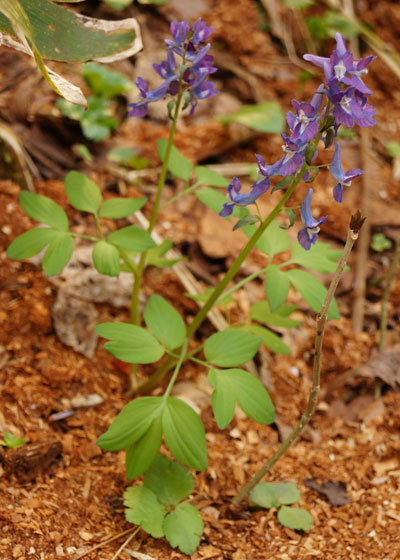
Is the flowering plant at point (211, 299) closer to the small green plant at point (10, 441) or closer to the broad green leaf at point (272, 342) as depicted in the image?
the broad green leaf at point (272, 342)

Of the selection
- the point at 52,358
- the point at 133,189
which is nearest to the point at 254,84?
the point at 133,189

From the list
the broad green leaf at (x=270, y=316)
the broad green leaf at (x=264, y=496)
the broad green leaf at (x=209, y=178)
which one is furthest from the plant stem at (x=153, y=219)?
the broad green leaf at (x=264, y=496)

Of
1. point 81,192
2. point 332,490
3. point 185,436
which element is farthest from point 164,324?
point 332,490

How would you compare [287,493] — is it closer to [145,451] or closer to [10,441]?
[145,451]

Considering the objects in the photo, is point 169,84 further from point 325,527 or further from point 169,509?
point 325,527

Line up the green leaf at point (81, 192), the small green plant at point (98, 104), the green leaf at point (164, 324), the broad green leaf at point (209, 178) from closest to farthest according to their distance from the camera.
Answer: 1. the green leaf at point (164, 324)
2. the green leaf at point (81, 192)
3. the broad green leaf at point (209, 178)
4. the small green plant at point (98, 104)

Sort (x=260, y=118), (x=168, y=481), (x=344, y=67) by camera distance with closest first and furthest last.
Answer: (x=344, y=67), (x=168, y=481), (x=260, y=118)
